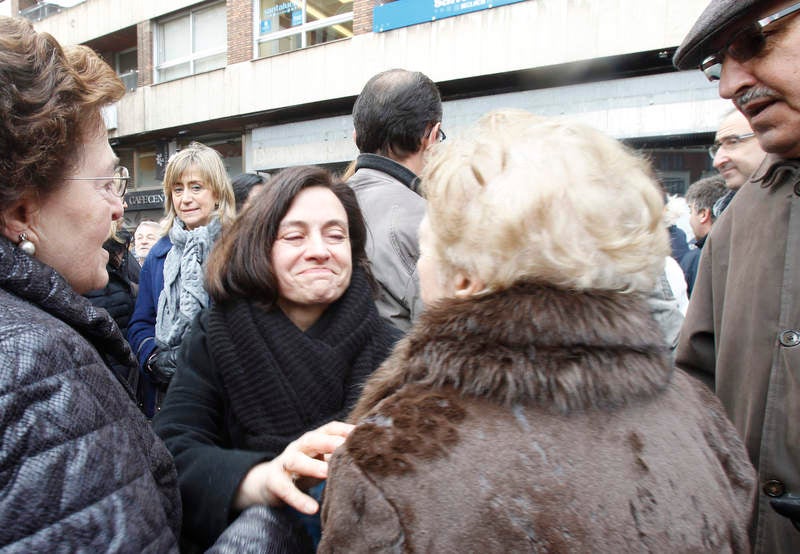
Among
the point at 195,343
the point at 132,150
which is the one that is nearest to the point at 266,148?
the point at 132,150

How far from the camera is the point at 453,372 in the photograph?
98cm

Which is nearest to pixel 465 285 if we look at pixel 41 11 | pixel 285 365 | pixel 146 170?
pixel 285 365

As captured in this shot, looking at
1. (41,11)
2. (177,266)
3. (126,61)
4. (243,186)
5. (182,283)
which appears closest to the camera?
(182,283)

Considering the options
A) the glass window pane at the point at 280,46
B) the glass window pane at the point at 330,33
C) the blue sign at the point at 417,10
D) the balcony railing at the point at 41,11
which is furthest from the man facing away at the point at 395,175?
the balcony railing at the point at 41,11

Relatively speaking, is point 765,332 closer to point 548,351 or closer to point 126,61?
point 548,351

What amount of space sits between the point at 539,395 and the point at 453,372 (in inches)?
6.0

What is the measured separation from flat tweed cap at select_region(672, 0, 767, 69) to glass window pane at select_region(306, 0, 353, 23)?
12.2 metres

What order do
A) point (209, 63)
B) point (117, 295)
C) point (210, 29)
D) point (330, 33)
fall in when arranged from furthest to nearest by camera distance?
point (209, 63), point (210, 29), point (330, 33), point (117, 295)

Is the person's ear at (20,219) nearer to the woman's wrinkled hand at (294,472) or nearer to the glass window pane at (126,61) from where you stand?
the woman's wrinkled hand at (294,472)

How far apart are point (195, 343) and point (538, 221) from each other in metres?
1.17

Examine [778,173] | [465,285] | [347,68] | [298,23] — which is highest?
[298,23]

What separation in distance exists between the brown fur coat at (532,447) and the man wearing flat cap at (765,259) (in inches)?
22.7

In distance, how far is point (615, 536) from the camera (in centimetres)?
91

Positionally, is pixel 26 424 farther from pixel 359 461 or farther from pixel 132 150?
pixel 132 150
